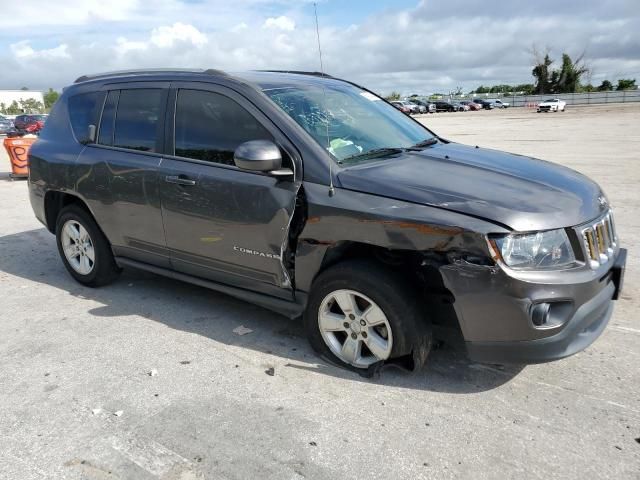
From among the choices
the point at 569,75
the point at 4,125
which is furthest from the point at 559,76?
the point at 4,125

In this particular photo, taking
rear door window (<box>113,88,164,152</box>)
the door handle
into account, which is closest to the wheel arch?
rear door window (<box>113,88,164,152</box>)

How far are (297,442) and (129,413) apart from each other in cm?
102

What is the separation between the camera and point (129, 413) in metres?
3.13

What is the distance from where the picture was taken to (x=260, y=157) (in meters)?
3.37

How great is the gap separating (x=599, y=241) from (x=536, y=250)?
22.4 inches

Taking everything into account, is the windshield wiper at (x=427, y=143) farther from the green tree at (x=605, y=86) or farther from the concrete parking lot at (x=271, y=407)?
the green tree at (x=605, y=86)

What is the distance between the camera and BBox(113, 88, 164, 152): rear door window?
4.30 metres

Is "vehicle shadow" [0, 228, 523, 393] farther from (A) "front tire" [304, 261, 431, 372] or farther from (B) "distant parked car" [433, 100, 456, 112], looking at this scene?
(B) "distant parked car" [433, 100, 456, 112]

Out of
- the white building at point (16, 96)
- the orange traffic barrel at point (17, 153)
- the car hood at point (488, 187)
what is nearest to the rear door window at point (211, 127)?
the car hood at point (488, 187)

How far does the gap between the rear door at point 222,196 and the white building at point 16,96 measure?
A: 119530 millimetres

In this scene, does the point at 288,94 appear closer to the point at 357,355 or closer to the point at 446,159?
the point at 446,159

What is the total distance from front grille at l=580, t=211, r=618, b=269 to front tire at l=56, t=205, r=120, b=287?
3892mm

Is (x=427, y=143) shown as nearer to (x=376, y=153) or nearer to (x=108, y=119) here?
(x=376, y=153)

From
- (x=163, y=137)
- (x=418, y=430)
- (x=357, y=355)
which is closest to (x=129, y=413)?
(x=357, y=355)
